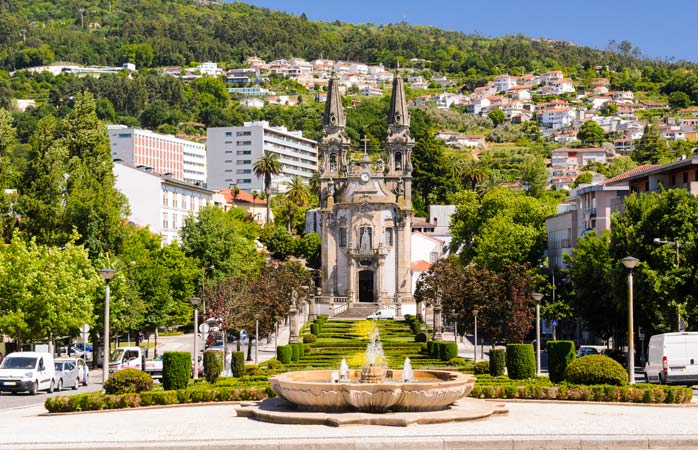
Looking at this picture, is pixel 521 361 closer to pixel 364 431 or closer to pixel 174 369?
pixel 174 369

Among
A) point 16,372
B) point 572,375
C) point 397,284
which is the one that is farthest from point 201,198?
point 572,375

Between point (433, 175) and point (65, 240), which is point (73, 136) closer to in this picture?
point (65, 240)

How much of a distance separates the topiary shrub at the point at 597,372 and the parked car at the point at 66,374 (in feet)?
78.0

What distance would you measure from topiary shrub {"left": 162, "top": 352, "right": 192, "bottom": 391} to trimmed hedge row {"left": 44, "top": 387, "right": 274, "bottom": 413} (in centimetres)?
228

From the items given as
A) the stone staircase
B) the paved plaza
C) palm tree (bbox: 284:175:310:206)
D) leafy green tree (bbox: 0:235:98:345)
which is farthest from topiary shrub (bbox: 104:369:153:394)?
palm tree (bbox: 284:175:310:206)

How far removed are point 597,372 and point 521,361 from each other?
6604 millimetres

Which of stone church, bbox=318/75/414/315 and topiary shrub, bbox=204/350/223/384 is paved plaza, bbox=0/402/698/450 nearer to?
topiary shrub, bbox=204/350/223/384

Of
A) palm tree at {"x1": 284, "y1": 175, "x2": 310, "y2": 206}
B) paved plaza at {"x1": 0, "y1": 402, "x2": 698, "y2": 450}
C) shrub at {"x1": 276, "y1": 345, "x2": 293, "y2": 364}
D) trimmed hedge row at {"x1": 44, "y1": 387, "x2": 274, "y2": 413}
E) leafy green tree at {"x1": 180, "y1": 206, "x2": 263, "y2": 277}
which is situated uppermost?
palm tree at {"x1": 284, "y1": 175, "x2": 310, "y2": 206}

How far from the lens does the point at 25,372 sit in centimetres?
4853

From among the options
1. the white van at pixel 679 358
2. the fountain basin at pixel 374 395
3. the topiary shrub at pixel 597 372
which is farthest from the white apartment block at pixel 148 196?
the fountain basin at pixel 374 395

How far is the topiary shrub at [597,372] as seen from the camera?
3831cm

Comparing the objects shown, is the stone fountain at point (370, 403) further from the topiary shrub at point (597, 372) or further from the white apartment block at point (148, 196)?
the white apartment block at point (148, 196)

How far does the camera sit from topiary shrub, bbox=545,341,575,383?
43281 mm

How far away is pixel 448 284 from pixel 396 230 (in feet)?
126
